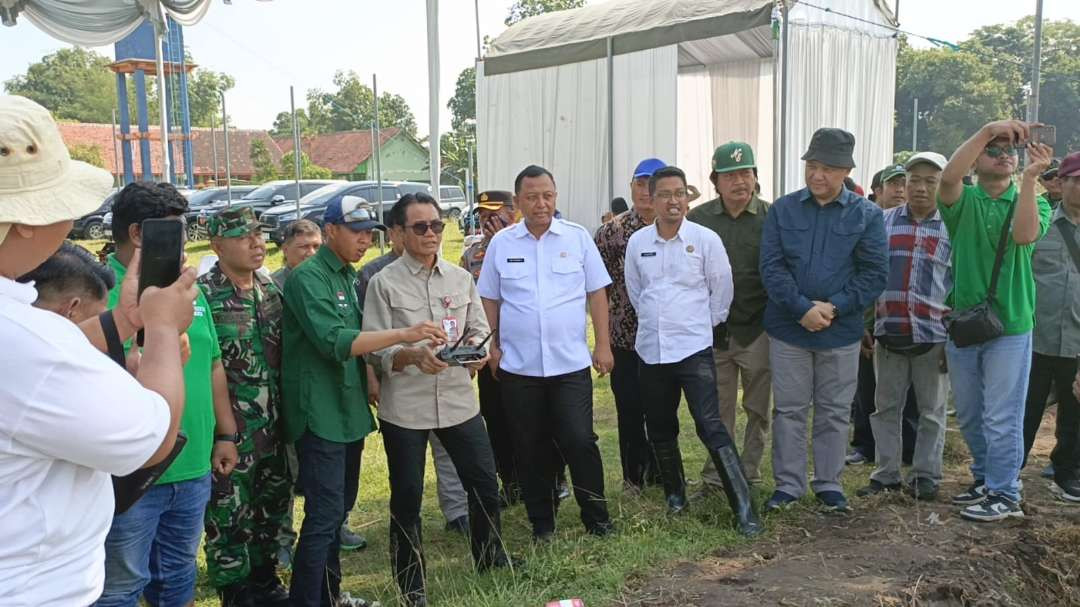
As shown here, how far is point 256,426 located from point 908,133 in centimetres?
7141

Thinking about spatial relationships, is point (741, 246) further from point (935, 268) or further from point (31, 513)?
point (31, 513)

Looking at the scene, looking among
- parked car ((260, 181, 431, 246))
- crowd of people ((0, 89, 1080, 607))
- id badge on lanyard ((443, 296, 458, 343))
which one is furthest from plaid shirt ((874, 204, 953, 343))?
parked car ((260, 181, 431, 246))

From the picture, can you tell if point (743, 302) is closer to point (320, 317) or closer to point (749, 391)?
point (749, 391)

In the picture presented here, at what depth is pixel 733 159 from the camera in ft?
16.5

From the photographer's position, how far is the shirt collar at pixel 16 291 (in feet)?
5.33

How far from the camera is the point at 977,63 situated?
6353cm

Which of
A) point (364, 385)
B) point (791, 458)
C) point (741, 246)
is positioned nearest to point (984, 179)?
point (741, 246)

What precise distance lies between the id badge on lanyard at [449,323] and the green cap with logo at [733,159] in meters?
1.90

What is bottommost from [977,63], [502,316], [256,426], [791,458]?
[791,458]

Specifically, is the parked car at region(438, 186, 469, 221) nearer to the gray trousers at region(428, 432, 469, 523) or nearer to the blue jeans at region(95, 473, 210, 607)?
the gray trousers at region(428, 432, 469, 523)

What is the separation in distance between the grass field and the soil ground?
157 millimetres

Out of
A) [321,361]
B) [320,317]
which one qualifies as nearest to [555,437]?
[321,361]

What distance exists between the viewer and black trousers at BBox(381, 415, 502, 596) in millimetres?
4012

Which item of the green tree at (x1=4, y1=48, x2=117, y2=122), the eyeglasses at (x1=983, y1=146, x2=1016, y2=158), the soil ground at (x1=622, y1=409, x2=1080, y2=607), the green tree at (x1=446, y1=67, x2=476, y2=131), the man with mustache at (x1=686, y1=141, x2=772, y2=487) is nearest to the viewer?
the soil ground at (x1=622, y1=409, x2=1080, y2=607)
